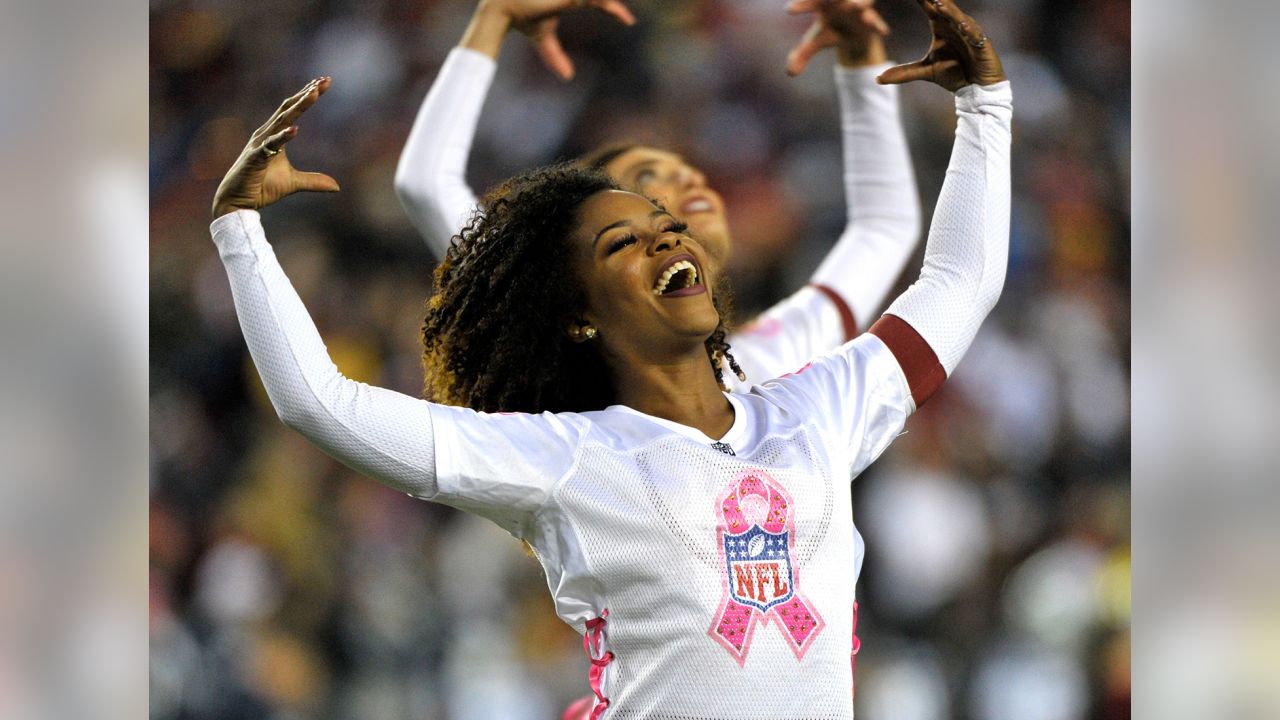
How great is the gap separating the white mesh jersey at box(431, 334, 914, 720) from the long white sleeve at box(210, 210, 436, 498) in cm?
4

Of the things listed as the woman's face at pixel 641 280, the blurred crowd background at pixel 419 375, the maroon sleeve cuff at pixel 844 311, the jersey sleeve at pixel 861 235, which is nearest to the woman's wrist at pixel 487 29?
the blurred crowd background at pixel 419 375

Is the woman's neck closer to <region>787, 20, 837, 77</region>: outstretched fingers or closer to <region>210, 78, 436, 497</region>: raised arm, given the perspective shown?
<region>210, 78, 436, 497</region>: raised arm

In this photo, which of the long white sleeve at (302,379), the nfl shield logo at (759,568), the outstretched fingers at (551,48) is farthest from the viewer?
the outstretched fingers at (551,48)

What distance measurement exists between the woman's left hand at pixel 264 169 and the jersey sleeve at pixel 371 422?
0.01 m

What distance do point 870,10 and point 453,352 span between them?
163 centimetres

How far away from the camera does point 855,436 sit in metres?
1.40

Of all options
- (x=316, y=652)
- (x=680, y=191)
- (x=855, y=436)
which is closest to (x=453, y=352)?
(x=855, y=436)

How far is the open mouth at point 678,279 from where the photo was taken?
1.35 meters

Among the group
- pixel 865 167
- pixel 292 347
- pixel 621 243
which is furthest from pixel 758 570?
pixel 865 167

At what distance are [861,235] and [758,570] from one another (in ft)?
4.95

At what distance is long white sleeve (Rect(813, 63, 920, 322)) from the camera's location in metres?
2.64

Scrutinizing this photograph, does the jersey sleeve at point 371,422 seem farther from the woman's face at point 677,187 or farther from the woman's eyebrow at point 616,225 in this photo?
the woman's face at point 677,187

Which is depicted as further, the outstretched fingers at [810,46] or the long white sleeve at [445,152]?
the outstretched fingers at [810,46]
